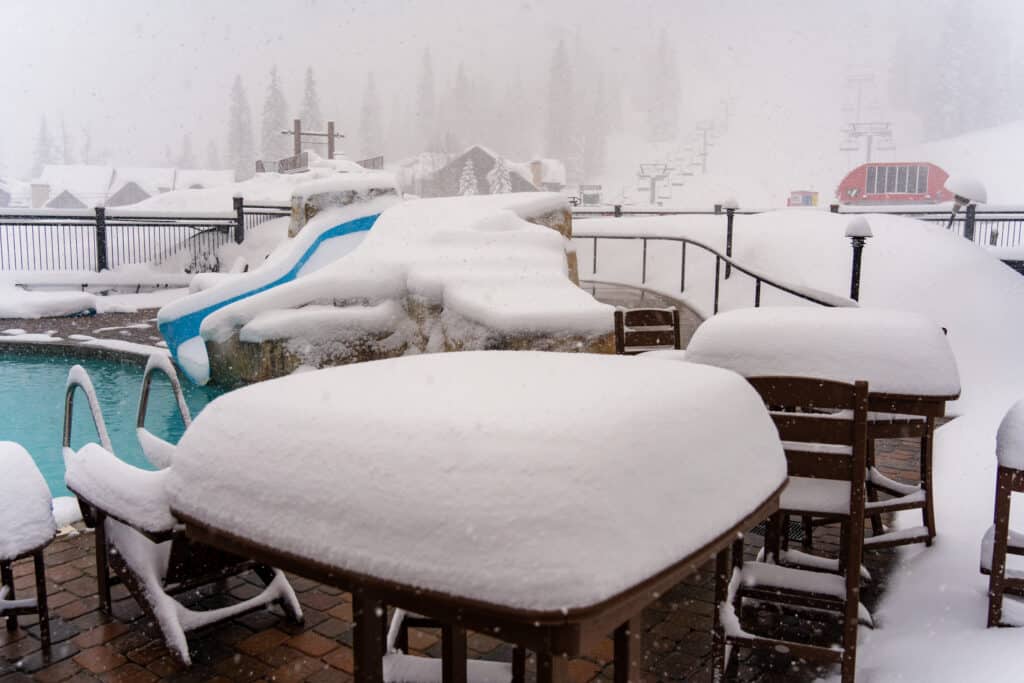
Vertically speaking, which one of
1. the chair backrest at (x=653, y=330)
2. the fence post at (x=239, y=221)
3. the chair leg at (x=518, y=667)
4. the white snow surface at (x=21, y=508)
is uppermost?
the fence post at (x=239, y=221)

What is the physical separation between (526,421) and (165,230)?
67.7 feet

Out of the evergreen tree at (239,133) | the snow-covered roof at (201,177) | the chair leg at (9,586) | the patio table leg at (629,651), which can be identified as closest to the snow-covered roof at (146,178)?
the snow-covered roof at (201,177)

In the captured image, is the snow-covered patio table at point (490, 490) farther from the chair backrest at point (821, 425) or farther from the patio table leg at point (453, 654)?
the chair backrest at point (821, 425)

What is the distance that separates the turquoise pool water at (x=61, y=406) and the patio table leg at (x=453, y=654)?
5335 millimetres

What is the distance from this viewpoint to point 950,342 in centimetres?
850

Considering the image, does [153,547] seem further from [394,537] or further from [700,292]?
[700,292]

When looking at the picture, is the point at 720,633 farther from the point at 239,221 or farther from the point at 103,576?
the point at 239,221

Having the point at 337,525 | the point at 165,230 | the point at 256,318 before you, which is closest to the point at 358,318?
the point at 256,318

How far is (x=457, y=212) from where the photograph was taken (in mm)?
8805

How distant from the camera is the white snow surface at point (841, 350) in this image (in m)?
3.25

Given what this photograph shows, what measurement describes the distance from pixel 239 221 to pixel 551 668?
18838 mm

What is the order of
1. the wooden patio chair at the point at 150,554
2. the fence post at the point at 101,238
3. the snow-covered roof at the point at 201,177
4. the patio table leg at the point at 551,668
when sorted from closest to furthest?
the patio table leg at the point at 551,668
the wooden patio chair at the point at 150,554
the fence post at the point at 101,238
the snow-covered roof at the point at 201,177

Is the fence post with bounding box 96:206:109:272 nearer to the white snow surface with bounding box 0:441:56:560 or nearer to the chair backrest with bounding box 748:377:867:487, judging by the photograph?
the white snow surface with bounding box 0:441:56:560

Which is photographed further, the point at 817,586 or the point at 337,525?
the point at 817,586
